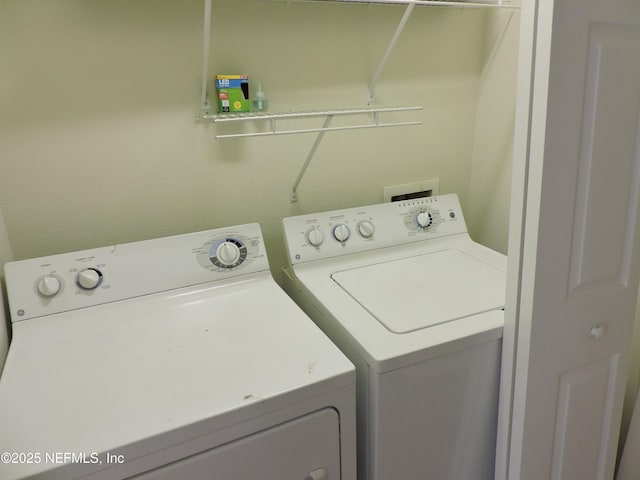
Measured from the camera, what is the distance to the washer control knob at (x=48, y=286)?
1.20 meters

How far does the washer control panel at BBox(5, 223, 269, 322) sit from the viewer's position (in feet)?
3.94

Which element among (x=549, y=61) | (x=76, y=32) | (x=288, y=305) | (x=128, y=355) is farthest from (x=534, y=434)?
(x=76, y=32)

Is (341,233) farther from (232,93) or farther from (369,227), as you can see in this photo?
(232,93)

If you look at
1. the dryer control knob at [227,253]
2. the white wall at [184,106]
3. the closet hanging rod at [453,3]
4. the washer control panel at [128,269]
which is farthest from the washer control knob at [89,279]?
the closet hanging rod at [453,3]

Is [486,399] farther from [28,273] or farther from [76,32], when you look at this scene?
[76,32]

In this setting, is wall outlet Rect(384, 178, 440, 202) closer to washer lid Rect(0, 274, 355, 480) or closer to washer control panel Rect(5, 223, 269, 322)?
washer control panel Rect(5, 223, 269, 322)

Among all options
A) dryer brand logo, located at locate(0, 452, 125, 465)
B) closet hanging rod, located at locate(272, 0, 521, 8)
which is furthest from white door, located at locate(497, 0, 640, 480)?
dryer brand logo, located at locate(0, 452, 125, 465)

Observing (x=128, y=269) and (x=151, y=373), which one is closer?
(x=151, y=373)

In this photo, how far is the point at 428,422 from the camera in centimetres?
108

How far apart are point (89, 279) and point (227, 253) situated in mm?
376

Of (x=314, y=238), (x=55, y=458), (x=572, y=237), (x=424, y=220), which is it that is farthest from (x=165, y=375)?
(x=424, y=220)

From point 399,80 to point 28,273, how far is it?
135 cm

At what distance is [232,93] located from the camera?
141 cm

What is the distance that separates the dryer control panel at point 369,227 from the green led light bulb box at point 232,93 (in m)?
0.38
